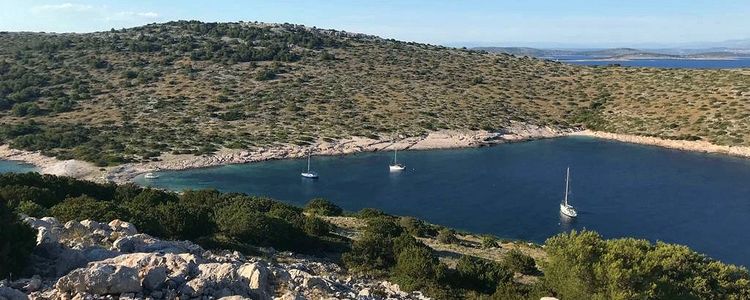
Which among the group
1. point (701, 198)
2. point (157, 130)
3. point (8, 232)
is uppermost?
point (8, 232)

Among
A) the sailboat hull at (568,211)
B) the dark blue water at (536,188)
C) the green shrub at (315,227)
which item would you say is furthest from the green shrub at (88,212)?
the sailboat hull at (568,211)

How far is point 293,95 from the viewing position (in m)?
105

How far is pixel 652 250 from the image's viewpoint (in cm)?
2306

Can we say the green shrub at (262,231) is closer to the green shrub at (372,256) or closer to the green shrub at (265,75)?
the green shrub at (372,256)

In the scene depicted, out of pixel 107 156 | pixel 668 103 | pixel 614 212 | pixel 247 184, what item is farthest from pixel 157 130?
pixel 668 103

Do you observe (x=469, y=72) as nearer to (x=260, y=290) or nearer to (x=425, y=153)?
(x=425, y=153)

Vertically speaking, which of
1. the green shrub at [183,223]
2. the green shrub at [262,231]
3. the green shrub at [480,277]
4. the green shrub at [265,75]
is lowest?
the green shrub at [480,277]

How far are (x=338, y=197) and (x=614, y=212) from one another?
98.1 feet

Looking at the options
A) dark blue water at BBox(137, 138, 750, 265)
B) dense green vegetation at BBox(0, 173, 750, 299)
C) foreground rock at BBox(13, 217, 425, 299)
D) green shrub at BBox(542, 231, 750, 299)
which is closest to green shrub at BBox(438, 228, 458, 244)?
dense green vegetation at BBox(0, 173, 750, 299)

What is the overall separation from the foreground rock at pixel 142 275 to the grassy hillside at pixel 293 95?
56.2 meters

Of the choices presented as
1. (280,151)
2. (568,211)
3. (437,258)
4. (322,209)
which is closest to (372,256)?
(437,258)

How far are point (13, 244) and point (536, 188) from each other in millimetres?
59366

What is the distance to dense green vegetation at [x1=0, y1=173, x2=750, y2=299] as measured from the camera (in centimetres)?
1969

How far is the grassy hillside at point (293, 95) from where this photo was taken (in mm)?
85875
